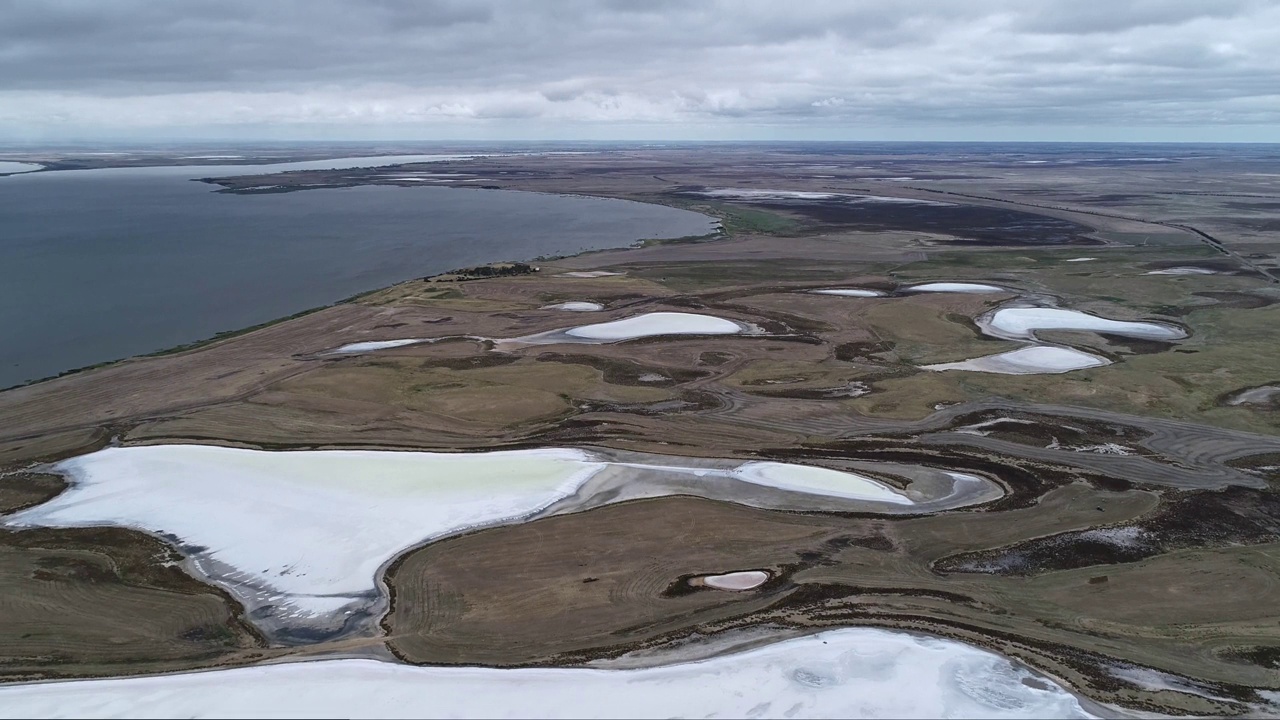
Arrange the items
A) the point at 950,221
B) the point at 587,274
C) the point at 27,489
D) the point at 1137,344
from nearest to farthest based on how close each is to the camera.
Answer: the point at 27,489
the point at 1137,344
the point at 587,274
the point at 950,221

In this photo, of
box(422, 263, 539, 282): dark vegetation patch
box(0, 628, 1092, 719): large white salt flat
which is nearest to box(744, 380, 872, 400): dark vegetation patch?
box(0, 628, 1092, 719): large white salt flat

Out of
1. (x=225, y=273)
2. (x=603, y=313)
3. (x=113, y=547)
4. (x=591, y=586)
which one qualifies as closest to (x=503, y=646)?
(x=591, y=586)

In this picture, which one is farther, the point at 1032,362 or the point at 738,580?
the point at 1032,362

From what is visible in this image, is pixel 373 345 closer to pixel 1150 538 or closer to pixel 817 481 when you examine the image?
pixel 817 481

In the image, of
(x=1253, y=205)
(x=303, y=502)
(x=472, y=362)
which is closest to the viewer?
(x=303, y=502)

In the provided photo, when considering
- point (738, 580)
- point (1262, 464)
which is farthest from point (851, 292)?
point (738, 580)

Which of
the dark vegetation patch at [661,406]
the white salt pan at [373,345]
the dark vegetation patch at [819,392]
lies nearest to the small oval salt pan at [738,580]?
the dark vegetation patch at [661,406]

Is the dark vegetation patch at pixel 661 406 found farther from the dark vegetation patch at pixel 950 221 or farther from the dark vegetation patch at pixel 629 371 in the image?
the dark vegetation patch at pixel 950 221
